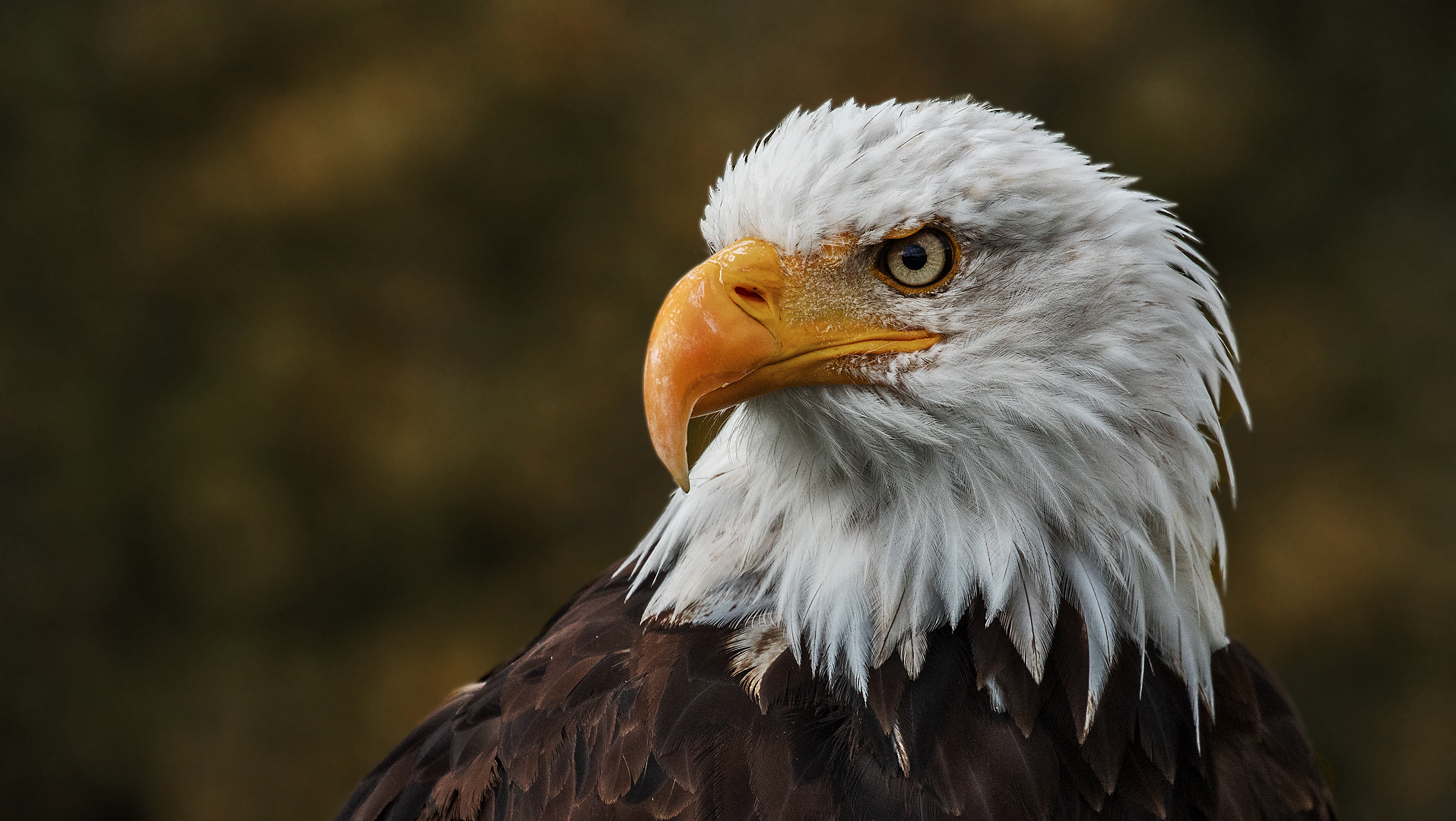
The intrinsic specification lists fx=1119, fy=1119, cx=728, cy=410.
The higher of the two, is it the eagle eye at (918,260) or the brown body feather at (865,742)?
the eagle eye at (918,260)

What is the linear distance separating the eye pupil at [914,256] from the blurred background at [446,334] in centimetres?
327

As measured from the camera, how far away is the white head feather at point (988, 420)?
1627 millimetres

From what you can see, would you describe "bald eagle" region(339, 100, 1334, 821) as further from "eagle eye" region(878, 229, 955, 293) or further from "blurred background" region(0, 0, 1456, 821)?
"blurred background" region(0, 0, 1456, 821)

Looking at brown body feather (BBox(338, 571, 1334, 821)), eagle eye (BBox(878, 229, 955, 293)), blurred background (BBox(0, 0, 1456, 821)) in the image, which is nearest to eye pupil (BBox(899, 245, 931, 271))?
eagle eye (BBox(878, 229, 955, 293))

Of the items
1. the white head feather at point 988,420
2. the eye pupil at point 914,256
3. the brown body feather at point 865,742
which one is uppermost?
the eye pupil at point 914,256

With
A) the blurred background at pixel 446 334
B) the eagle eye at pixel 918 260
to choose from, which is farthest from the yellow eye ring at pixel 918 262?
the blurred background at pixel 446 334

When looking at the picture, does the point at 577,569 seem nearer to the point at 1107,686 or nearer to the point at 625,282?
the point at 625,282

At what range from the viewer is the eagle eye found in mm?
1632

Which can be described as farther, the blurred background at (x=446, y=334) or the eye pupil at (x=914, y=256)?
the blurred background at (x=446, y=334)

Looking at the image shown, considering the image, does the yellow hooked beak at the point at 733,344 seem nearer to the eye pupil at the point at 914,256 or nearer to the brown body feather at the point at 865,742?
the eye pupil at the point at 914,256

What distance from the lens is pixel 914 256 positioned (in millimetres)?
1633

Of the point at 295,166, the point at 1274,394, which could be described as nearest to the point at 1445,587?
the point at 1274,394

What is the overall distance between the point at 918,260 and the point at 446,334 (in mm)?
3669

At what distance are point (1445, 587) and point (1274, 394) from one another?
3.72 ft
